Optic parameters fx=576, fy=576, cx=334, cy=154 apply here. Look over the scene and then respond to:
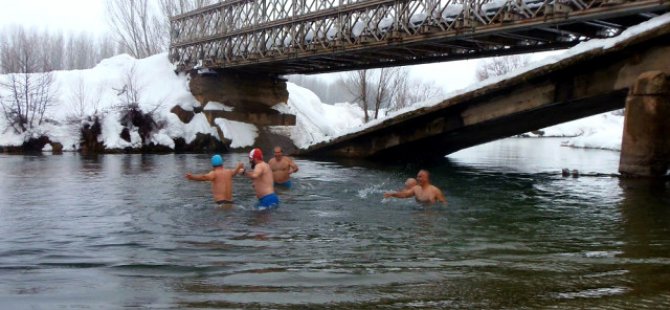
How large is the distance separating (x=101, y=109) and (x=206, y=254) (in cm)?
2827

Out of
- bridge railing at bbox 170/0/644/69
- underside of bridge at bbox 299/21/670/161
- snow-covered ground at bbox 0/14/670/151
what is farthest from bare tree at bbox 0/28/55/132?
underside of bridge at bbox 299/21/670/161

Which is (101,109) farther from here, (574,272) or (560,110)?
(574,272)

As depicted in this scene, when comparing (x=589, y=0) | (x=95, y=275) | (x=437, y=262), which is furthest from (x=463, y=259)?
(x=589, y=0)

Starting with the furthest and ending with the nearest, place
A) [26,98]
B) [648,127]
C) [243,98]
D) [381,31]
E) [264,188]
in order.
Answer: [243,98] < [26,98] < [381,31] < [648,127] < [264,188]

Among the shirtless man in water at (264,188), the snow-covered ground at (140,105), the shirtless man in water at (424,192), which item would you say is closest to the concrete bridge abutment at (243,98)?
the snow-covered ground at (140,105)

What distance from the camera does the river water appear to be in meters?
5.53

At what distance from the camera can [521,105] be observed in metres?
17.5

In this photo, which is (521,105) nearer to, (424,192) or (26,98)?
(424,192)

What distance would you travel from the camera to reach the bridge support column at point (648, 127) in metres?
14.6

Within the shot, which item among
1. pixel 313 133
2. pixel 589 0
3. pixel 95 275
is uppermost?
pixel 589 0

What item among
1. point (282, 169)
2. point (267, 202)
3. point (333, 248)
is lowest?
point (333, 248)

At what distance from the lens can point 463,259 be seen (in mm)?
7164

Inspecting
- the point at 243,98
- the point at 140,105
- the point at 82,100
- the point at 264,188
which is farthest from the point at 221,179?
the point at 82,100

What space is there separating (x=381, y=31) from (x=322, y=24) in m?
4.21
